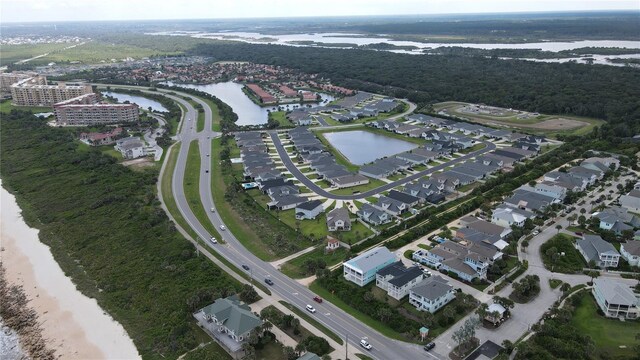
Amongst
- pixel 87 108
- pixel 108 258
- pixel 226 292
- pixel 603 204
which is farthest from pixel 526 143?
pixel 87 108

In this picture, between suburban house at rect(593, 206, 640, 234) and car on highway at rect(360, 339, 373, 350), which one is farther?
suburban house at rect(593, 206, 640, 234)

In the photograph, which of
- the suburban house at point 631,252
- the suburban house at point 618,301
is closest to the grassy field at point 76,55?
the suburban house at point 631,252

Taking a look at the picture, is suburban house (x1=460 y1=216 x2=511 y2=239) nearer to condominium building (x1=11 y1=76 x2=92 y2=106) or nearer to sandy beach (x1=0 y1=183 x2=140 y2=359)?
sandy beach (x1=0 y1=183 x2=140 y2=359)

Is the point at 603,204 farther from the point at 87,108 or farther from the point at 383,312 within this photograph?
the point at 87,108

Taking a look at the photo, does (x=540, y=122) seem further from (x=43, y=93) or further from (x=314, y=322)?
(x=43, y=93)

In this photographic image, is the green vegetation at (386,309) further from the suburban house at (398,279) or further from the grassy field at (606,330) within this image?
the grassy field at (606,330)

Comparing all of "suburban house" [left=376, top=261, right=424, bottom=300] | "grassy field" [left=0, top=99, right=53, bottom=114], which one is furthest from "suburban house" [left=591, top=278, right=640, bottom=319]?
"grassy field" [left=0, top=99, right=53, bottom=114]
